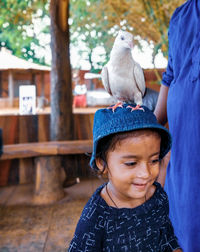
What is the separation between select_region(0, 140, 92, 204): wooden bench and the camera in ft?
11.2

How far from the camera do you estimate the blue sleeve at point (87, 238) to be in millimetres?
809

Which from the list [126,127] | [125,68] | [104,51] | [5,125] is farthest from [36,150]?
[104,51]

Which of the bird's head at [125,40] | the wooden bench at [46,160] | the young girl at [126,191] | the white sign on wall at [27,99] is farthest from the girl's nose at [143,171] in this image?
the white sign on wall at [27,99]

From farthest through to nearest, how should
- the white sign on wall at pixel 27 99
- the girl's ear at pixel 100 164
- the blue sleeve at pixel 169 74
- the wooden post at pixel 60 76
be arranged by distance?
the white sign on wall at pixel 27 99 → the wooden post at pixel 60 76 → the blue sleeve at pixel 169 74 → the girl's ear at pixel 100 164

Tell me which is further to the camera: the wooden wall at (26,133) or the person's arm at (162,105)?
the wooden wall at (26,133)

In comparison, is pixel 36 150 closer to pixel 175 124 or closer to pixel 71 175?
pixel 71 175

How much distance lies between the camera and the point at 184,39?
108 cm

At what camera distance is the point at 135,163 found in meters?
0.79

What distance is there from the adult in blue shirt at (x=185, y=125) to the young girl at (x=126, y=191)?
0.14m

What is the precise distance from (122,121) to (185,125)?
36 centimetres

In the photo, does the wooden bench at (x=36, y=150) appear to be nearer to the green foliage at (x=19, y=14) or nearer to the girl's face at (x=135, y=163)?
the green foliage at (x=19, y=14)

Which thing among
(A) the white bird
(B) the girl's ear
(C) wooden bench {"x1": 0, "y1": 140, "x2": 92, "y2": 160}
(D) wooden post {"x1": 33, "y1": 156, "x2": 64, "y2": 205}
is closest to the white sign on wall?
(C) wooden bench {"x1": 0, "y1": 140, "x2": 92, "y2": 160}

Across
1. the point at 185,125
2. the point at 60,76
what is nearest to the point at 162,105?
the point at 185,125

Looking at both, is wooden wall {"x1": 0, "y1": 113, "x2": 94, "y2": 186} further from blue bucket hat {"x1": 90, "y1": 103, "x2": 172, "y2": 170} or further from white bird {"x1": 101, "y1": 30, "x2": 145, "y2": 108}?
blue bucket hat {"x1": 90, "y1": 103, "x2": 172, "y2": 170}
